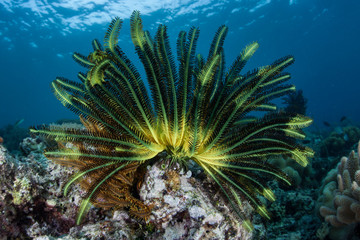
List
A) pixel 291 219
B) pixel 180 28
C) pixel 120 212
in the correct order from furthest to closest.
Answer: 1. pixel 180 28
2. pixel 291 219
3. pixel 120 212

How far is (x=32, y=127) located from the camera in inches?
108

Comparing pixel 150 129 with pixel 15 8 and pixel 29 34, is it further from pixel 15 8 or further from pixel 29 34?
pixel 29 34

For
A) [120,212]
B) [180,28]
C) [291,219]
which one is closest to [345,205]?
[291,219]

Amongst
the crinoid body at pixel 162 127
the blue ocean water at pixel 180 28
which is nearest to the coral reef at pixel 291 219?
the crinoid body at pixel 162 127

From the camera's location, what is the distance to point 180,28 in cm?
4825

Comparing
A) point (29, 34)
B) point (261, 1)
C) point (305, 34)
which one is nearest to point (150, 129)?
point (261, 1)

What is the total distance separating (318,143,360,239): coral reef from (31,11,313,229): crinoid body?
130 cm

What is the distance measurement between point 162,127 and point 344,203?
11.0 ft

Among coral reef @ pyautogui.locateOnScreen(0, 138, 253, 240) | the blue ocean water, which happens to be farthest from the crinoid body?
the blue ocean water

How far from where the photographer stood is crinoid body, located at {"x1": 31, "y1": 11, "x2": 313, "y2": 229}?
2795mm

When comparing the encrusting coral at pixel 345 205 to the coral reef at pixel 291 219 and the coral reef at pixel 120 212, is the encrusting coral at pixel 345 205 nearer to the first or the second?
the coral reef at pixel 291 219

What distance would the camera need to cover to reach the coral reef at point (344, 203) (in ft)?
11.7

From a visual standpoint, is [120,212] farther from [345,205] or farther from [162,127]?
[345,205]

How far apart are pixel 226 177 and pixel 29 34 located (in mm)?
62549
